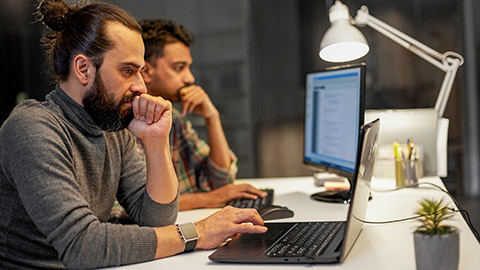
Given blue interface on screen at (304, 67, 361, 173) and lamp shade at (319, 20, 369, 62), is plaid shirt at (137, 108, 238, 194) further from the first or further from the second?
lamp shade at (319, 20, 369, 62)

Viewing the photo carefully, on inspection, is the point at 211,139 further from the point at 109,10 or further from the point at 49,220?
the point at 49,220

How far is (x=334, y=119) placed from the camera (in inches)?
69.1

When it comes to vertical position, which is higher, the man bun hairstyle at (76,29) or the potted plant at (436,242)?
the man bun hairstyle at (76,29)

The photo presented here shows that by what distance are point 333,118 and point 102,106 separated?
783 mm

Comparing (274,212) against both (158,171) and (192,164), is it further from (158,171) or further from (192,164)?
(192,164)

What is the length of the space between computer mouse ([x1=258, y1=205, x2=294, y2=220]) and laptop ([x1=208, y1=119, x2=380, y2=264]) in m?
0.18

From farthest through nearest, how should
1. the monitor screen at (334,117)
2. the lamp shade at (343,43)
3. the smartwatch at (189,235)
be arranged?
the lamp shade at (343,43)
the monitor screen at (334,117)
the smartwatch at (189,235)

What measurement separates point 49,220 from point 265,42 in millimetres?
3056

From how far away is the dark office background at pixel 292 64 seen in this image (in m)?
3.79

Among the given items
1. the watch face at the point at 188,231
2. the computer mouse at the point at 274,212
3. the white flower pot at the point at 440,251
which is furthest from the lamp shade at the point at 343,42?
the white flower pot at the point at 440,251

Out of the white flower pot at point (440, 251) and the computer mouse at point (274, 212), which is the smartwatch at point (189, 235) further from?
the white flower pot at point (440, 251)

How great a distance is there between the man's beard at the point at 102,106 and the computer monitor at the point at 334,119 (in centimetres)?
68

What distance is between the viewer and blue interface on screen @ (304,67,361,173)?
162cm

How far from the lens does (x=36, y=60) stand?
6.68 feet
